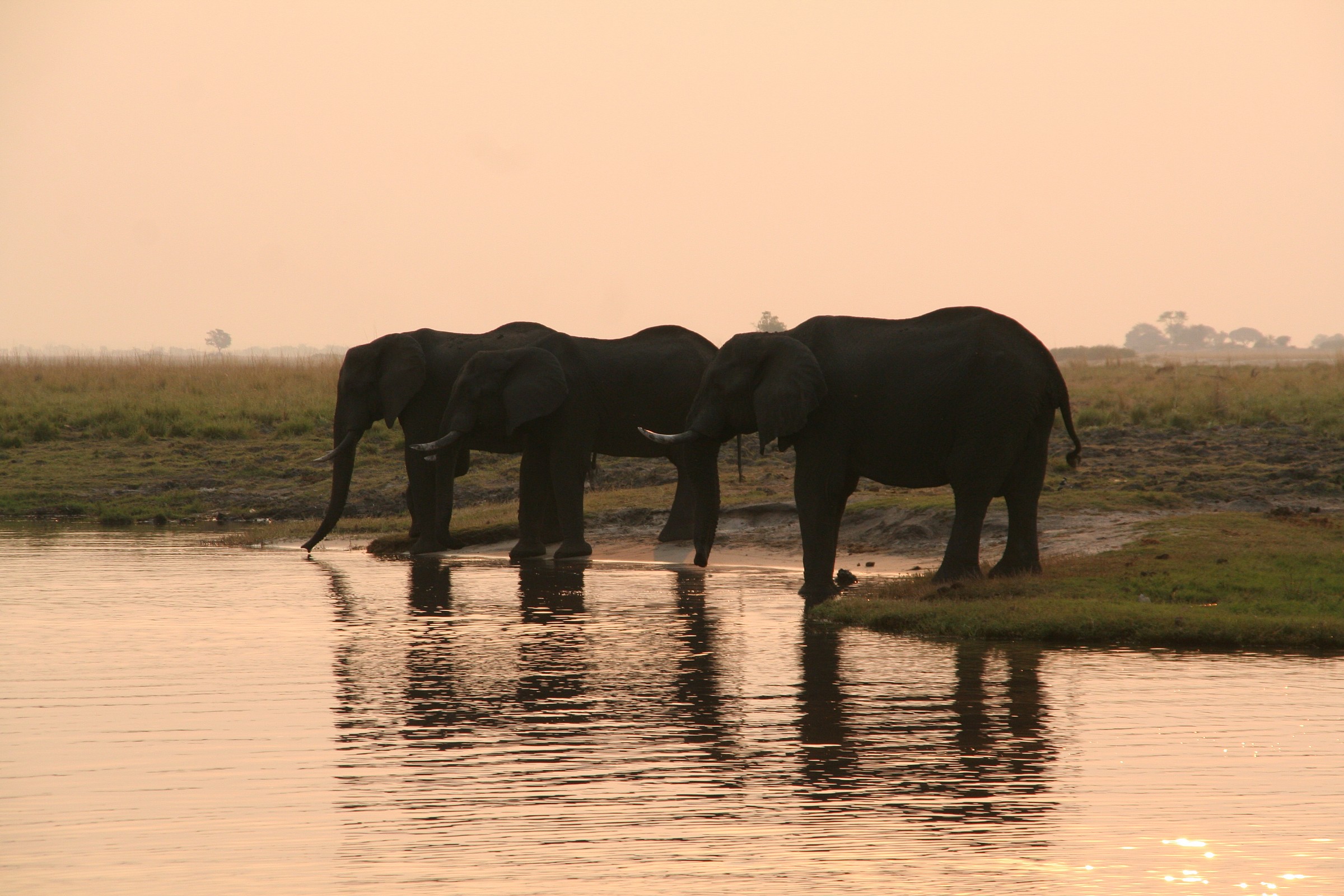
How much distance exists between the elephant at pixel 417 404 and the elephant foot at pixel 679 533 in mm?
1572

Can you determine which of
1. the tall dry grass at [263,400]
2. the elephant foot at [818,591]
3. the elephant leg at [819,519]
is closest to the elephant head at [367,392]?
the elephant leg at [819,519]

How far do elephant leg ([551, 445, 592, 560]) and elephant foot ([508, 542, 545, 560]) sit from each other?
206 mm

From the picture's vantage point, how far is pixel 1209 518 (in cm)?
1742

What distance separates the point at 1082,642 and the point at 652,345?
9.02 meters

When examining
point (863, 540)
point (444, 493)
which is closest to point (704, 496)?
point (863, 540)

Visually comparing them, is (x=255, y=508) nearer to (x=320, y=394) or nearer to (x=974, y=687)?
(x=320, y=394)

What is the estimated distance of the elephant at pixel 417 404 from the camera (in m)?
19.8

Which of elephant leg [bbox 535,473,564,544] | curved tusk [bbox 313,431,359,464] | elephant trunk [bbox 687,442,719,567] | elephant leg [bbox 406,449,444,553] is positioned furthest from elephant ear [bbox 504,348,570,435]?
curved tusk [bbox 313,431,359,464]

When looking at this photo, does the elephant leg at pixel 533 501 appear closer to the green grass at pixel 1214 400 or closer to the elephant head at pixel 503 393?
the elephant head at pixel 503 393

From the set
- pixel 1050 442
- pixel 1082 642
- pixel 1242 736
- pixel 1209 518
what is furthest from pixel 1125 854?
pixel 1050 442

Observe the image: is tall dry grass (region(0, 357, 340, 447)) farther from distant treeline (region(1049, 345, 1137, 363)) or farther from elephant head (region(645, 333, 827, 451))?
distant treeline (region(1049, 345, 1137, 363))

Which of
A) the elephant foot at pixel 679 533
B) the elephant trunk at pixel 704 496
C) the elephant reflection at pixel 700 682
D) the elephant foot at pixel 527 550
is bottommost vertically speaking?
the elephant reflection at pixel 700 682

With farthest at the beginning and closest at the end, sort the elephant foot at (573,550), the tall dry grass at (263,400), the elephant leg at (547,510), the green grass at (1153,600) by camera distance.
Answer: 1. the tall dry grass at (263,400)
2. the elephant leg at (547,510)
3. the elephant foot at (573,550)
4. the green grass at (1153,600)

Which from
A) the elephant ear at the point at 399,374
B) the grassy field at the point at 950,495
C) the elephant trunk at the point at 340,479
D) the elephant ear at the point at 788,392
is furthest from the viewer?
the elephant trunk at the point at 340,479
